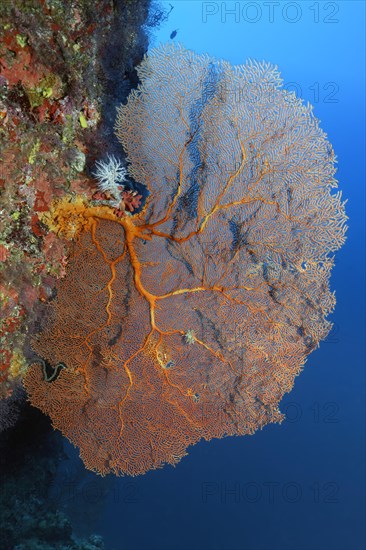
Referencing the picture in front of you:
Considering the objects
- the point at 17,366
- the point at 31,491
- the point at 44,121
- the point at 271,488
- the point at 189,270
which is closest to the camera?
the point at 44,121

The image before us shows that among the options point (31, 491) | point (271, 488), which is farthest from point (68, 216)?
point (271, 488)

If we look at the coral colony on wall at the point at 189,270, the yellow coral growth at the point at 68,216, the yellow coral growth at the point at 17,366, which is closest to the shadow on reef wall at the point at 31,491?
the yellow coral growth at the point at 17,366

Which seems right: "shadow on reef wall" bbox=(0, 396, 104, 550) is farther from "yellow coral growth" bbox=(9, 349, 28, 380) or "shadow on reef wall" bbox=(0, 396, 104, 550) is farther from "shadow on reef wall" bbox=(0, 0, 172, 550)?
"shadow on reef wall" bbox=(0, 0, 172, 550)

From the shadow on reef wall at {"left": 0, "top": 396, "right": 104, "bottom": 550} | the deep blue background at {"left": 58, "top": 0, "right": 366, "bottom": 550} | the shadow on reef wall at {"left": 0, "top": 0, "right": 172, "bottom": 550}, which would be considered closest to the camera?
the shadow on reef wall at {"left": 0, "top": 0, "right": 172, "bottom": 550}

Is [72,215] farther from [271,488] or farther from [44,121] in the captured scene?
[271,488]

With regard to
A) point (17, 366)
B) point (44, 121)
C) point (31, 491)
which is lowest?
point (31, 491)

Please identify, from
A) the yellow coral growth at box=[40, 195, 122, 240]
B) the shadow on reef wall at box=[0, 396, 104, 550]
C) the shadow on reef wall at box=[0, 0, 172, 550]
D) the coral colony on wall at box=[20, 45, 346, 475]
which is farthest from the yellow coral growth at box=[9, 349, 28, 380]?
the shadow on reef wall at box=[0, 396, 104, 550]

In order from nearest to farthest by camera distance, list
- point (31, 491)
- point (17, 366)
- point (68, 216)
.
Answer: point (68, 216), point (17, 366), point (31, 491)

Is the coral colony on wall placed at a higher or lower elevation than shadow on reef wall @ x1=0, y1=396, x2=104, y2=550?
higher

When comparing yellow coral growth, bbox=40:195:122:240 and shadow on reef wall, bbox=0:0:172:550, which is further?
yellow coral growth, bbox=40:195:122:240
